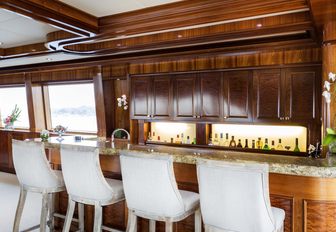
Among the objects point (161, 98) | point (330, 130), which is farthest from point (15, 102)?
point (330, 130)

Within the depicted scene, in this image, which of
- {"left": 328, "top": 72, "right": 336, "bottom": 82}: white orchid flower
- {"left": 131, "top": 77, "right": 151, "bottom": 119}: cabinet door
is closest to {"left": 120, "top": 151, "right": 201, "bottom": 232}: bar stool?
{"left": 328, "top": 72, "right": 336, "bottom": 82}: white orchid flower

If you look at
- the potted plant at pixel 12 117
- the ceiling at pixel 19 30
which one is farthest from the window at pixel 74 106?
the ceiling at pixel 19 30

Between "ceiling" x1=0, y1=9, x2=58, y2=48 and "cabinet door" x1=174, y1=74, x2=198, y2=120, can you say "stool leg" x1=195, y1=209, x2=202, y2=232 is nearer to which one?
"cabinet door" x1=174, y1=74, x2=198, y2=120

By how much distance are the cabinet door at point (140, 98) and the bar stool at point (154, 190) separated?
298 centimetres

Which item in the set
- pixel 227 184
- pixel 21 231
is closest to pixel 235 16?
pixel 227 184

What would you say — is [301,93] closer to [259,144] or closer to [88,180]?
[259,144]

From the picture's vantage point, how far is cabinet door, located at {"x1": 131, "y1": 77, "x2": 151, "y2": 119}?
5.06 metres

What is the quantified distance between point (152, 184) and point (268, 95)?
2647 millimetres

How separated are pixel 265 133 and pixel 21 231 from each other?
11.8ft

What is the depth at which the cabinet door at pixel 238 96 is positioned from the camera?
13.6 feet

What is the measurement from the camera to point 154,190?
2012mm

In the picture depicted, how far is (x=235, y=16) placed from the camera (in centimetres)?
284

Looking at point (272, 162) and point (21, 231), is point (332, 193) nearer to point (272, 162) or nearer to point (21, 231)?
point (272, 162)

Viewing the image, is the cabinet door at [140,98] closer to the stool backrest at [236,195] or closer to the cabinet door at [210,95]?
the cabinet door at [210,95]
